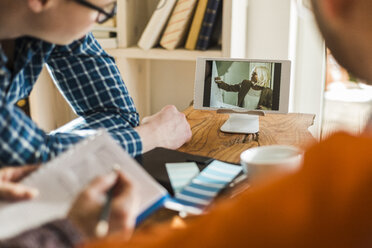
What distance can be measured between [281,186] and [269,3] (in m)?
1.78

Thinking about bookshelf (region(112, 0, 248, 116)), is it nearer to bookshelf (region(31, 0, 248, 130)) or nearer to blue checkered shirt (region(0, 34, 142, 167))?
bookshelf (region(31, 0, 248, 130))

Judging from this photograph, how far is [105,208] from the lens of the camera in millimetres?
556

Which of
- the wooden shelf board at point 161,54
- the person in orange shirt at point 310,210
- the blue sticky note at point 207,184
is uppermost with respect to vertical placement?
the wooden shelf board at point 161,54

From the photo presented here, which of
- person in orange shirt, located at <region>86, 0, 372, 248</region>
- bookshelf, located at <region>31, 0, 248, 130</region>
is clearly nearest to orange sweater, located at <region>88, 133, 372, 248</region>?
person in orange shirt, located at <region>86, 0, 372, 248</region>

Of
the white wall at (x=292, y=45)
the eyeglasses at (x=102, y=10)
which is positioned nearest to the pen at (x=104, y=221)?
the eyeglasses at (x=102, y=10)

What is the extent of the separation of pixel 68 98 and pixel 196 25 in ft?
2.71

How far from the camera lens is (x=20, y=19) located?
0.85m

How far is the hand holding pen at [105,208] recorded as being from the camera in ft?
1.82

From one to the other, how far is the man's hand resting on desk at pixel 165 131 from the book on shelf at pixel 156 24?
79cm

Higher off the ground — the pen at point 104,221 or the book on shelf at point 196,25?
the book on shelf at point 196,25

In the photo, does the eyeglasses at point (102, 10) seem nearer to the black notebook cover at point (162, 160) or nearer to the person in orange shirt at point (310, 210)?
the black notebook cover at point (162, 160)

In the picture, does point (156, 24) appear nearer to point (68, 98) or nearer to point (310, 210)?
point (68, 98)

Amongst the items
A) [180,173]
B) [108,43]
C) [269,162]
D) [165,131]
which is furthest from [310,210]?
[108,43]

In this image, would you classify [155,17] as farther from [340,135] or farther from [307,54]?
[340,135]
